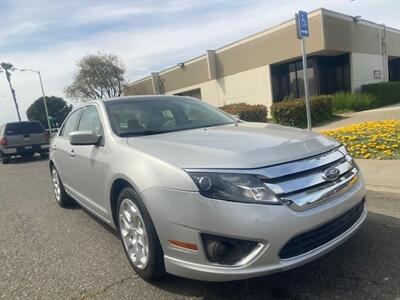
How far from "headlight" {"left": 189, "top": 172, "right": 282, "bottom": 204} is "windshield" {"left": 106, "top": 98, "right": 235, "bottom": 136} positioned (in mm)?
1377

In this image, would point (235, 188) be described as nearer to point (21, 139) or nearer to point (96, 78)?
point (21, 139)

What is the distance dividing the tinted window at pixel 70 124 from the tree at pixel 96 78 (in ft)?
125

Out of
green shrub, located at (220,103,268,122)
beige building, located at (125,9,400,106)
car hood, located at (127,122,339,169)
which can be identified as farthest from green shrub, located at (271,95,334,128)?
car hood, located at (127,122,339,169)

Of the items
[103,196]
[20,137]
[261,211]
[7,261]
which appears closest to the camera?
[261,211]

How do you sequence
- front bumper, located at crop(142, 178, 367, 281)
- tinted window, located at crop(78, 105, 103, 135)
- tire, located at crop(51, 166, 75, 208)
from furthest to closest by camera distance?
1. tire, located at crop(51, 166, 75, 208)
2. tinted window, located at crop(78, 105, 103, 135)
3. front bumper, located at crop(142, 178, 367, 281)

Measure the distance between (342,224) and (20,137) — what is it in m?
15.2

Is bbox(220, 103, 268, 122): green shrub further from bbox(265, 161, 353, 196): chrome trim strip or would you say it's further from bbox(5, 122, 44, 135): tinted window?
bbox(265, 161, 353, 196): chrome trim strip

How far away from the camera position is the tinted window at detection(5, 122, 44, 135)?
15.6m

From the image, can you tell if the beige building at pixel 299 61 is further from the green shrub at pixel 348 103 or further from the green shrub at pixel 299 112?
the green shrub at pixel 299 112

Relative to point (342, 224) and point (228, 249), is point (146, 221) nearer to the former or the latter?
point (228, 249)

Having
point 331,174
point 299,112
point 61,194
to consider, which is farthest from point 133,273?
point 299,112

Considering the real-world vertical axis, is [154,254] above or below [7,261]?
above

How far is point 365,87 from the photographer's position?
22188 mm

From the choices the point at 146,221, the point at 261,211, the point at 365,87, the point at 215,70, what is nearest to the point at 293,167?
the point at 261,211
